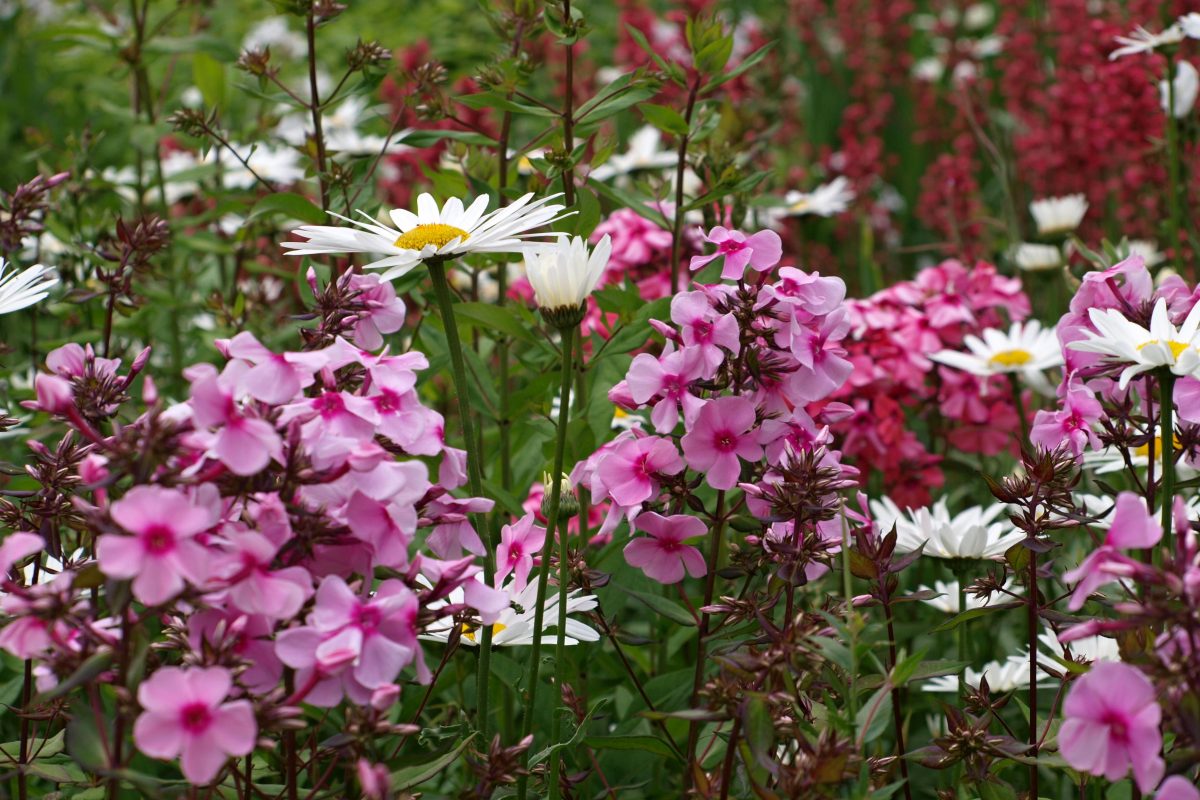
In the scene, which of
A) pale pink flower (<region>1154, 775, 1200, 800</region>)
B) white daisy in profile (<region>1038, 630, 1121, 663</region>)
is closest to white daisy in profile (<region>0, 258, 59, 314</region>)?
pale pink flower (<region>1154, 775, 1200, 800</region>)

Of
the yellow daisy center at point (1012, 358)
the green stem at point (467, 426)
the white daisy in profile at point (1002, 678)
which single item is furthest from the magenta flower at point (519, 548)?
the yellow daisy center at point (1012, 358)

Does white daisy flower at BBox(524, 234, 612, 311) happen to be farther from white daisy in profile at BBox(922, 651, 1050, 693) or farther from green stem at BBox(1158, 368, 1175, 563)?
white daisy in profile at BBox(922, 651, 1050, 693)

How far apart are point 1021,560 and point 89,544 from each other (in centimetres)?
110

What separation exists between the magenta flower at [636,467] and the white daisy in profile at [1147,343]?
432 millimetres

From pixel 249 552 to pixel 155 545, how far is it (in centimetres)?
7

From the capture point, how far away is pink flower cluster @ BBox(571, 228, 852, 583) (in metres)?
1.34

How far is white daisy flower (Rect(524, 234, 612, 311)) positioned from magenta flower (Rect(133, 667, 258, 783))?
1.85 ft

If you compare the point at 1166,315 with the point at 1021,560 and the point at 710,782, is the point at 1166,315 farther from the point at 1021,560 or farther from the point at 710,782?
the point at 710,782

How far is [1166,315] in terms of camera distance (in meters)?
1.37

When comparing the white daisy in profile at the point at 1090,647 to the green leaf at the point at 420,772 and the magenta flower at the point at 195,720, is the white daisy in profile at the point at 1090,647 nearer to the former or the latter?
the green leaf at the point at 420,772

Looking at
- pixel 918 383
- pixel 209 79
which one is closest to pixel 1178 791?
pixel 918 383

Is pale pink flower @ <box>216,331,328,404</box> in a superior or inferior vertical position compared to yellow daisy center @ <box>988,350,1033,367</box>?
inferior

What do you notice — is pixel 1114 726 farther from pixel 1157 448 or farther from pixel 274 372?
pixel 1157 448

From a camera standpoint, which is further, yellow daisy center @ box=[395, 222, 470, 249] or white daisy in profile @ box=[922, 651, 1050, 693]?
white daisy in profile @ box=[922, 651, 1050, 693]
